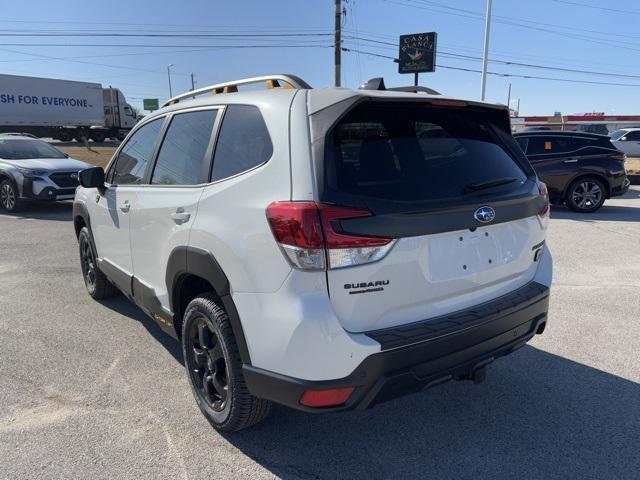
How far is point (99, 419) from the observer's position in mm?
2959

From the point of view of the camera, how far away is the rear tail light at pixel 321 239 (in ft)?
6.67

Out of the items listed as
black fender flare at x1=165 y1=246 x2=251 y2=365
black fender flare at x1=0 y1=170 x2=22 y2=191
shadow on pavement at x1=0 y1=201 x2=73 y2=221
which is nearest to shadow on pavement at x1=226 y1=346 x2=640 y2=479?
black fender flare at x1=165 y1=246 x2=251 y2=365

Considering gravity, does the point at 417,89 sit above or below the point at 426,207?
above

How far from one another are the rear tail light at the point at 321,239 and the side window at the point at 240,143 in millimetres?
412

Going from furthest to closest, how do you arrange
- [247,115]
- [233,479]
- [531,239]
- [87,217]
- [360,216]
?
[87,217], [531,239], [247,115], [233,479], [360,216]

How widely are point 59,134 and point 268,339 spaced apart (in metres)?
46.0

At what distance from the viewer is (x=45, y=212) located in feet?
36.9

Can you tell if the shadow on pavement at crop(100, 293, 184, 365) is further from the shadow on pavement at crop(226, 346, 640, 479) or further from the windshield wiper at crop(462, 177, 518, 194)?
the windshield wiper at crop(462, 177, 518, 194)

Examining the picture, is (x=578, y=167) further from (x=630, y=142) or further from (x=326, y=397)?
(x=630, y=142)

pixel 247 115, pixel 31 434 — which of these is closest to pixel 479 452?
pixel 247 115

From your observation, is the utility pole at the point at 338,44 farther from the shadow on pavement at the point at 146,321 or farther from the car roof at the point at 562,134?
the shadow on pavement at the point at 146,321

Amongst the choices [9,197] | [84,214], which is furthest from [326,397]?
[9,197]

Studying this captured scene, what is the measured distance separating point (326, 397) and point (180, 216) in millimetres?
1367

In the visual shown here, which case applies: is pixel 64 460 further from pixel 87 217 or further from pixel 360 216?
pixel 87 217
